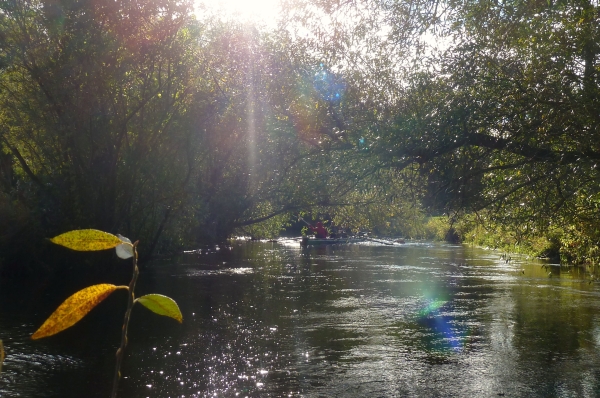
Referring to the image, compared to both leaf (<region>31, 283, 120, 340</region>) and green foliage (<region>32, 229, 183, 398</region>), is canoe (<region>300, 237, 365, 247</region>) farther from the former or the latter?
leaf (<region>31, 283, 120, 340</region>)

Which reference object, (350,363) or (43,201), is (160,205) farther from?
(350,363)

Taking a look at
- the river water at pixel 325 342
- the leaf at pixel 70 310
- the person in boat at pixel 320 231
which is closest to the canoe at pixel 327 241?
the person in boat at pixel 320 231

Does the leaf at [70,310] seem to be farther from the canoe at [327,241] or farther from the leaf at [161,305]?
the canoe at [327,241]

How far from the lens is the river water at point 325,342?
941 centimetres

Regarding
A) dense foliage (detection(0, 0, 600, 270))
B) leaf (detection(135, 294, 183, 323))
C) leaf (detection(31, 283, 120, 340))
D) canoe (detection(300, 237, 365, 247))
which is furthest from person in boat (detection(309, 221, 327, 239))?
leaf (detection(31, 283, 120, 340))

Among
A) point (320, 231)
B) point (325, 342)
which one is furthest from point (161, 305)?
point (320, 231)

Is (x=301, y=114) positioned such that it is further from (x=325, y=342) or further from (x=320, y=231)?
(x=320, y=231)

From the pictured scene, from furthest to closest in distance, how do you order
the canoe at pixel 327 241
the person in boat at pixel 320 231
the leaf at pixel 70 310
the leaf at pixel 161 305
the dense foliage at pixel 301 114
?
the person in boat at pixel 320 231 < the canoe at pixel 327 241 < the dense foliage at pixel 301 114 < the leaf at pixel 161 305 < the leaf at pixel 70 310

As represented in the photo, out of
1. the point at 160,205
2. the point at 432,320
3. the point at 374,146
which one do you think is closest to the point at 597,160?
the point at 374,146

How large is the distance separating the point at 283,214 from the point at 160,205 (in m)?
10.5

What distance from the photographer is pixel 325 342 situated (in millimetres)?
12133

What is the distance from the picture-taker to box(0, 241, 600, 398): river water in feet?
30.9

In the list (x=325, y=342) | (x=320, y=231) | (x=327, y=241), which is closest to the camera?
(x=325, y=342)

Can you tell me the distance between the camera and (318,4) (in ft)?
34.9
